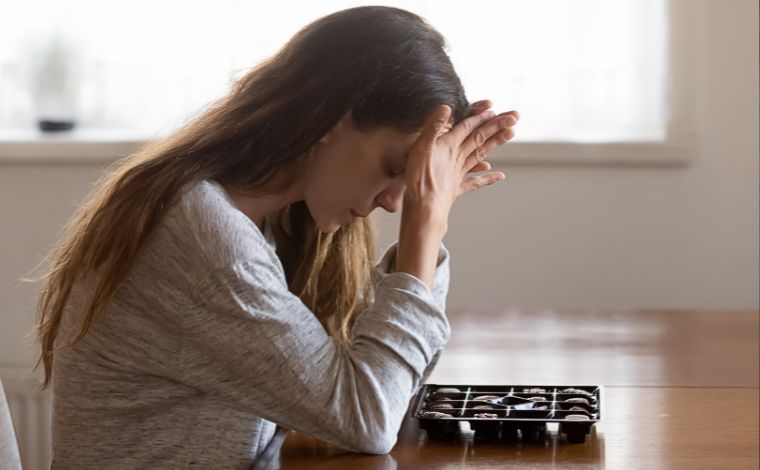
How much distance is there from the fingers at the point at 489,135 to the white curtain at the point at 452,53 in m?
1.26

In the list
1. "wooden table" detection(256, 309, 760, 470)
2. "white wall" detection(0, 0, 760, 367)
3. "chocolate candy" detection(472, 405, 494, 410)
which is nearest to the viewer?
"wooden table" detection(256, 309, 760, 470)

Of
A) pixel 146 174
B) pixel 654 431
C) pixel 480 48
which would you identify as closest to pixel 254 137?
pixel 146 174

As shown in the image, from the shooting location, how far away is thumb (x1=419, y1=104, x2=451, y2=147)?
4.22ft

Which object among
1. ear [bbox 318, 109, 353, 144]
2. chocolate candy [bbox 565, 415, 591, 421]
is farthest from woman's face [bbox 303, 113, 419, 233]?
chocolate candy [bbox 565, 415, 591, 421]

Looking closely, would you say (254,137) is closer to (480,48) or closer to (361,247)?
(361,247)

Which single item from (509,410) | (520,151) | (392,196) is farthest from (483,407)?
(520,151)

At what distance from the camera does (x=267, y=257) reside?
119 centimetres

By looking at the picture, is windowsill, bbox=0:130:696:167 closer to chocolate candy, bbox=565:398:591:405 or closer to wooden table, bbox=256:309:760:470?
wooden table, bbox=256:309:760:470

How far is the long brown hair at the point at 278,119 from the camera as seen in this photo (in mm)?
1229

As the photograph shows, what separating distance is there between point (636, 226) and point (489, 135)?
53.7 inches

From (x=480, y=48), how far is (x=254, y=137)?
145cm

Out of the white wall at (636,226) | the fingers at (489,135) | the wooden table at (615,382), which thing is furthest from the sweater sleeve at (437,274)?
the white wall at (636,226)

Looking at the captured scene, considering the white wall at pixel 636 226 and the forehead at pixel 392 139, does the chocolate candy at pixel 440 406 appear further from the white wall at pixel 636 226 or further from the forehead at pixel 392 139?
the white wall at pixel 636 226

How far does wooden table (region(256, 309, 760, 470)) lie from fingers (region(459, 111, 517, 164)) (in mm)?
314
